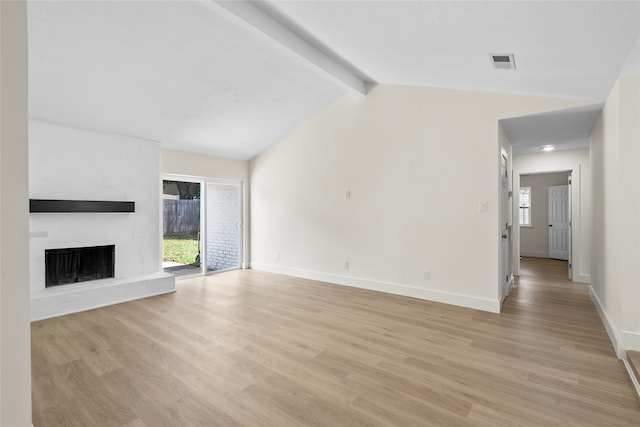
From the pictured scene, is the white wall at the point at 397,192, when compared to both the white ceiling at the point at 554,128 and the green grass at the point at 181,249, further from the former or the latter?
the green grass at the point at 181,249

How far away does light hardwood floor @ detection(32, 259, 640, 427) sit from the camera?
196 cm

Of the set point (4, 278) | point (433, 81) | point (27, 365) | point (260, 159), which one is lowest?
point (27, 365)

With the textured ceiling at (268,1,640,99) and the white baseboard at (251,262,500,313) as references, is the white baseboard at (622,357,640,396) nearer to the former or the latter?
the white baseboard at (251,262,500,313)

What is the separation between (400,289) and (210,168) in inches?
→ 162

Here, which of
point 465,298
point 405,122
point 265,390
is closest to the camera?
point 265,390

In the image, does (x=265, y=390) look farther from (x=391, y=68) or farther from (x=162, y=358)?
(x=391, y=68)

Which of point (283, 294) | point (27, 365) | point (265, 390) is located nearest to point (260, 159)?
point (283, 294)

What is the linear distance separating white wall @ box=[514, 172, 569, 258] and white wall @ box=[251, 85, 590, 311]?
6103 mm

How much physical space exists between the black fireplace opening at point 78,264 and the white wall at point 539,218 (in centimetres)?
977

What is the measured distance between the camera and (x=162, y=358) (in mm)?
2674

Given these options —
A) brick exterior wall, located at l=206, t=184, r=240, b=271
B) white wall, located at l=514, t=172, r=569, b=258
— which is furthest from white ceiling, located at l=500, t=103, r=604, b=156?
brick exterior wall, located at l=206, t=184, r=240, b=271

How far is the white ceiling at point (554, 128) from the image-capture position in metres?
3.55

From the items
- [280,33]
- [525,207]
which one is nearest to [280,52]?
[280,33]

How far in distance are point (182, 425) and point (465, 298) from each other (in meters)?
3.49
